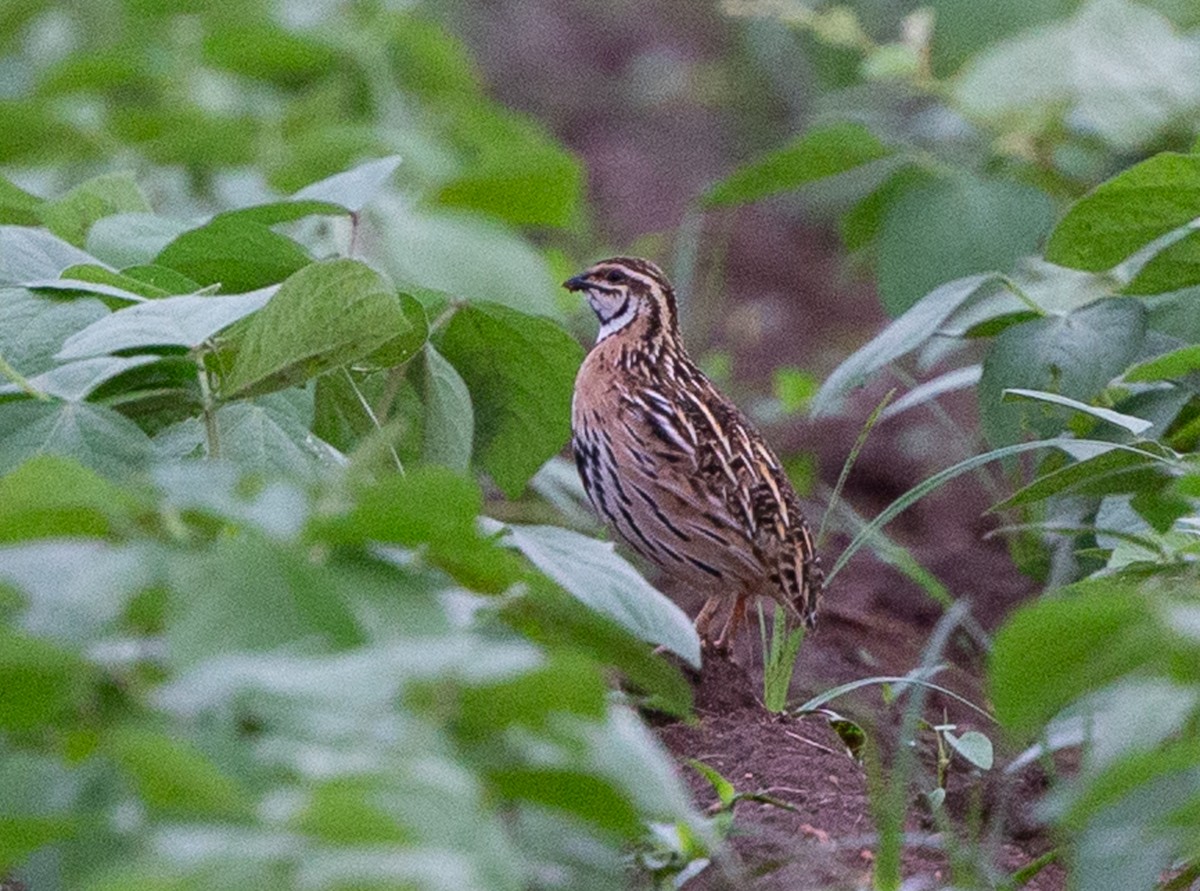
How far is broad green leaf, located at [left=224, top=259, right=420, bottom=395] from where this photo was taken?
3.15 m

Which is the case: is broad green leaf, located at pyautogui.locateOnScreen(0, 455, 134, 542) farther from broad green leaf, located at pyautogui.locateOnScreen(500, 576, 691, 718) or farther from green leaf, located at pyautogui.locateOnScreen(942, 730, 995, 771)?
green leaf, located at pyautogui.locateOnScreen(942, 730, 995, 771)

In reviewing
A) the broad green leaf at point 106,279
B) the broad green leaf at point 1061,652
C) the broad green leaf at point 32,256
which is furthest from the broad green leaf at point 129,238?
the broad green leaf at point 1061,652

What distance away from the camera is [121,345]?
3.00m

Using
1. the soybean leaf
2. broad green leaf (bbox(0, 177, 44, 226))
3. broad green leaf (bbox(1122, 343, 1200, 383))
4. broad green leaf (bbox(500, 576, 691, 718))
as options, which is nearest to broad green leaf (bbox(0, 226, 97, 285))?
the soybean leaf

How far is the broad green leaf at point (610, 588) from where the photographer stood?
2.66 metres

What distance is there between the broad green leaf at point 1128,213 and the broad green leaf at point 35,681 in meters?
2.47

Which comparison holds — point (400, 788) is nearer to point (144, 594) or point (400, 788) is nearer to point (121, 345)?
point (144, 594)

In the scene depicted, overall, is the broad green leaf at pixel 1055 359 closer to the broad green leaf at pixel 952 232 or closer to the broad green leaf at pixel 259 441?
the broad green leaf at pixel 952 232

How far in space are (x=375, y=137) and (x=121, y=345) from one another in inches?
155

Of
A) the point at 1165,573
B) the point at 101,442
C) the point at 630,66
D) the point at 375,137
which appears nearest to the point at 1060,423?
the point at 1165,573

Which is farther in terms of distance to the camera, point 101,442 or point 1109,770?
point 101,442

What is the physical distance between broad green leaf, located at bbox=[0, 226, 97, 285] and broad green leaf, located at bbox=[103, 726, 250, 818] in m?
1.79

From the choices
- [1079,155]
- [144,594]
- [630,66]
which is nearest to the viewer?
[144,594]

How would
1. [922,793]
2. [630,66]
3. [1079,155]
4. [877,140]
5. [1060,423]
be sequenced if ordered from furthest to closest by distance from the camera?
[630,66] → [1079,155] → [877,140] → [1060,423] → [922,793]
